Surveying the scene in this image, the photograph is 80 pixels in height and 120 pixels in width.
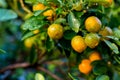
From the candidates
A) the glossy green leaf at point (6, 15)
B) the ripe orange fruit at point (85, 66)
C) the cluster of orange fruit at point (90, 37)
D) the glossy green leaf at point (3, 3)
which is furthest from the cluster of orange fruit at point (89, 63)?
the glossy green leaf at point (3, 3)

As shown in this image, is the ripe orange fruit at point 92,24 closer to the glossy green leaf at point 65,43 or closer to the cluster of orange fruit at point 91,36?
the cluster of orange fruit at point 91,36

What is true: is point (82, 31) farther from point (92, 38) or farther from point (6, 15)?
→ point (6, 15)

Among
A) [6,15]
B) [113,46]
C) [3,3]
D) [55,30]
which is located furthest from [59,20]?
[3,3]

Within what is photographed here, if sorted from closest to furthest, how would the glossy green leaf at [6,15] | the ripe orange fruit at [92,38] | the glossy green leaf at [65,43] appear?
the ripe orange fruit at [92,38], the glossy green leaf at [65,43], the glossy green leaf at [6,15]

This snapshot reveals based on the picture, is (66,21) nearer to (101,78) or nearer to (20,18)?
(101,78)

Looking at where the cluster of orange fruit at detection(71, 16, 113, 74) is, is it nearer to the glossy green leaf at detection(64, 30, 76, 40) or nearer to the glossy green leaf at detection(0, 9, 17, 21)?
the glossy green leaf at detection(64, 30, 76, 40)

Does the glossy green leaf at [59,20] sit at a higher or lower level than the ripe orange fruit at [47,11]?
lower
